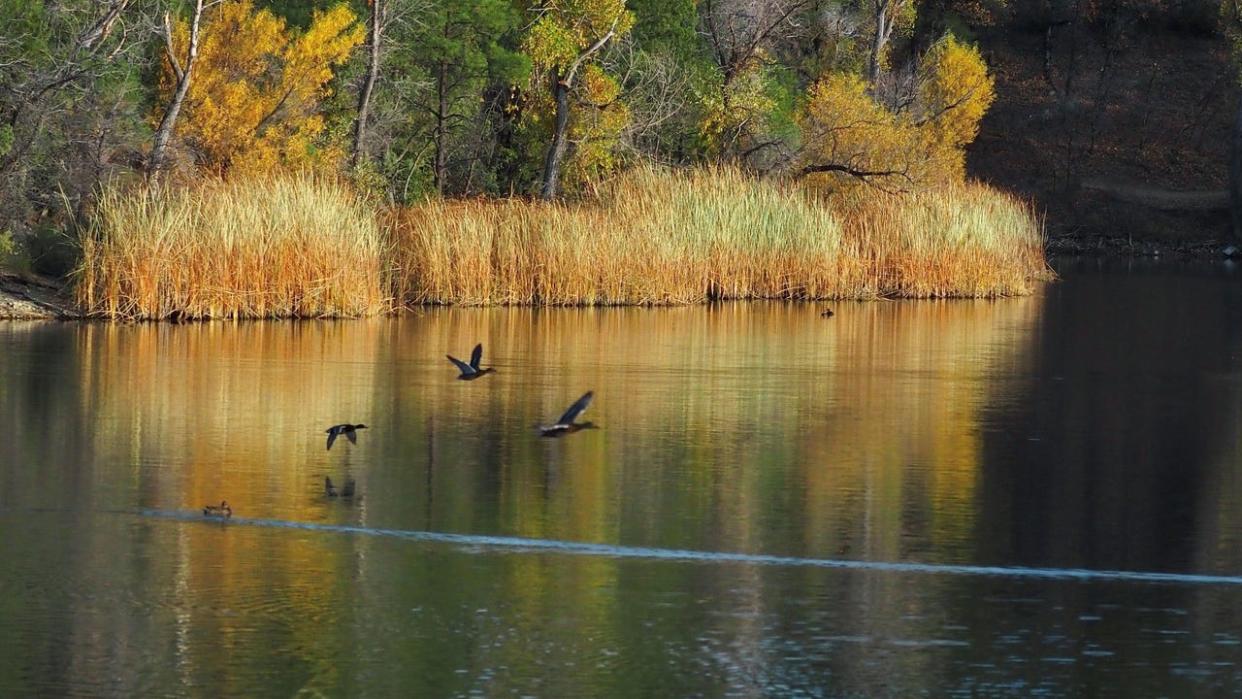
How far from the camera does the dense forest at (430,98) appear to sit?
29.8 m

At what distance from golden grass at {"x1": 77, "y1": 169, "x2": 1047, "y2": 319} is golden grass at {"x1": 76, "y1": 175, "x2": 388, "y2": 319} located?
0.07 feet

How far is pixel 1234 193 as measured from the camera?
5778cm

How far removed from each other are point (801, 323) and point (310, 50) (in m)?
11.4

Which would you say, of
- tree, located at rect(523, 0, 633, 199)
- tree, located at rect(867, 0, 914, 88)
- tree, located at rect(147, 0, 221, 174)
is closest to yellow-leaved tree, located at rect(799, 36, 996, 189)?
tree, located at rect(867, 0, 914, 88)

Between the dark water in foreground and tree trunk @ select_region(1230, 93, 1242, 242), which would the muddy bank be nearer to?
the dark water in foreground

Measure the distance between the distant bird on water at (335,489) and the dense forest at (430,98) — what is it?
14906 millimetres

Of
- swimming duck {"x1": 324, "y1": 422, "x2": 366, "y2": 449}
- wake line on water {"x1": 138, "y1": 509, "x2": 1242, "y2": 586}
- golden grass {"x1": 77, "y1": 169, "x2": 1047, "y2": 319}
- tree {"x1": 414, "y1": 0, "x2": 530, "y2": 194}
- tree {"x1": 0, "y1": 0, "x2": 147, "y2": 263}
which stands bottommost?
wake line on water {"x1": 138, "y1": 509, "x2": 1242, "y2": 586}

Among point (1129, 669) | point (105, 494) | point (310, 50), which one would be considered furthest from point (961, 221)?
point (1129, 669)

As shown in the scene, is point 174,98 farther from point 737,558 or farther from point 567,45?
point 737,558

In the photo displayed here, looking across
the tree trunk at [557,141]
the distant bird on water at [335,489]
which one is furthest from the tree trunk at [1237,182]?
the distant bird on water at [335,489]

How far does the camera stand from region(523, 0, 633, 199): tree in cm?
3562

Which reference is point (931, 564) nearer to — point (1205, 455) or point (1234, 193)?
point (1205, 455)

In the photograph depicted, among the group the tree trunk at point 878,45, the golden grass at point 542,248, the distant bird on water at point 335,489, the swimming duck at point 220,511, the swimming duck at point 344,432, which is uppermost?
the tree trunk at point 878,45

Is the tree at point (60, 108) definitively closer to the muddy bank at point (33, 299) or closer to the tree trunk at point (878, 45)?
the muddy bank at point (33, 299)
